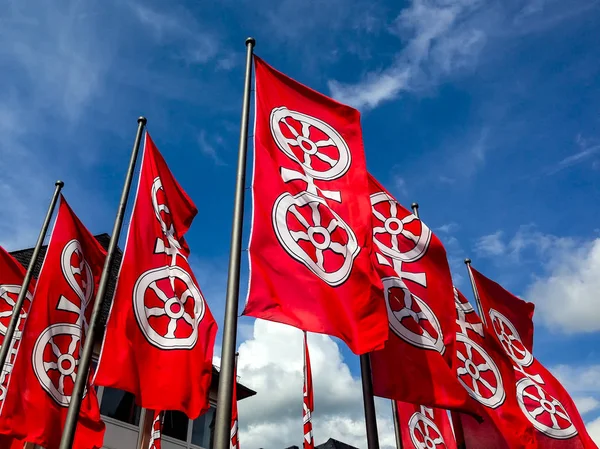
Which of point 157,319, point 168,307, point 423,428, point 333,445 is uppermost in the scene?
point 333,445

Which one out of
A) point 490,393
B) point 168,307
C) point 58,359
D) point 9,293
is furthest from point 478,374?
point 9,293

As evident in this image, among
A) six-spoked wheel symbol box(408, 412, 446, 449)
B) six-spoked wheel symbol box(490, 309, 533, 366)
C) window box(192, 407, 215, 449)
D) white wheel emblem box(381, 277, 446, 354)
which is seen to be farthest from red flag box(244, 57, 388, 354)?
window box(192, 407, 215, 449)

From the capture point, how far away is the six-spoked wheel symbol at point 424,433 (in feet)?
40.2

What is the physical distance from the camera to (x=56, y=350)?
1023 centimetres

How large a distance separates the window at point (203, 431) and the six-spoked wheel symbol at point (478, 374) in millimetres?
13488

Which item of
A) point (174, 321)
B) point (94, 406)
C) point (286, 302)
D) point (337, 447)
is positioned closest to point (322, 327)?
point (286, 302)

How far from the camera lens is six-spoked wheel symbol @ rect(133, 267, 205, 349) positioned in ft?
26.4

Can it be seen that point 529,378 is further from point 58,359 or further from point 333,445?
point 333,445

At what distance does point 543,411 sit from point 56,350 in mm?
10759

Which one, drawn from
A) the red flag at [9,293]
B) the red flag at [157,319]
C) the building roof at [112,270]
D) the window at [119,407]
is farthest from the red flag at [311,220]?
the window at [119,407]

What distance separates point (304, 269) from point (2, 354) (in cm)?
747

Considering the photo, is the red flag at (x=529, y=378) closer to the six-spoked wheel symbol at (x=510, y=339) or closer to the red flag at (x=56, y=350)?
the six-spoked wheel symbol at (x=510, y=339)

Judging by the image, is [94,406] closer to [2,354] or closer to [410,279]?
[2,354]

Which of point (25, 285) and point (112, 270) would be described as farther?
point (112, 270)
